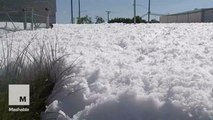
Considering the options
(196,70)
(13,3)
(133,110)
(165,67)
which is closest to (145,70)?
(165,67)

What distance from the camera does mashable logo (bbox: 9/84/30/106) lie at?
17.1 ft

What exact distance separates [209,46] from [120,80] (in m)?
2.27

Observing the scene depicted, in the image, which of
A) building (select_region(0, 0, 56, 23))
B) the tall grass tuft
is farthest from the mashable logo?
building (select_region(0, 0, 56, 23))

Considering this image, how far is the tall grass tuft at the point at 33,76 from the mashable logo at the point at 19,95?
0.21 feet

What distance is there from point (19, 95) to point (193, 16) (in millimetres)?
52882

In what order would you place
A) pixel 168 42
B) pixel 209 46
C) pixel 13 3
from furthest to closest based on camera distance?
pixel 13 3
pixel 168 42
pixel 209 46

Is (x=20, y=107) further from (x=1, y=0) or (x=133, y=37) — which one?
(x=1, y=0)

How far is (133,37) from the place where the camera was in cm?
912

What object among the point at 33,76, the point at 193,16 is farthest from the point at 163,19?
the point at 33,76

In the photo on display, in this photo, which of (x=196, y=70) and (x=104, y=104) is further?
(x=196, y=70)

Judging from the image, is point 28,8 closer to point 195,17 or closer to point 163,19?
point 195,17

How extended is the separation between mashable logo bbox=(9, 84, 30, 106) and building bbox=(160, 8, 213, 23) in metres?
44.0

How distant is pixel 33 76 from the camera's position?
5.76 meters

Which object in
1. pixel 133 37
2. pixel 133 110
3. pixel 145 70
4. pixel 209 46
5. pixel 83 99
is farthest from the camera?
pixel 133 37
